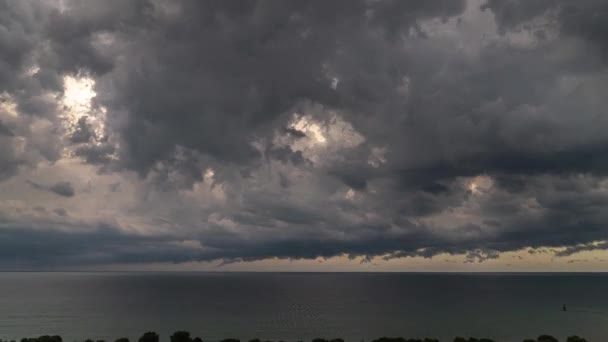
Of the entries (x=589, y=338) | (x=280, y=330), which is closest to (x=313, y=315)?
(x=280, y=330)

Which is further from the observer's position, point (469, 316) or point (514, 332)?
point (469, 316)

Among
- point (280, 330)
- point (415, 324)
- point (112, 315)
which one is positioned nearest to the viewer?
point (280, 330)

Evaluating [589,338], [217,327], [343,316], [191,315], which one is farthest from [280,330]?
[589,338]

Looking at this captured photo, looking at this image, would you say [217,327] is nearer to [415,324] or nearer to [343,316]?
[343,316]

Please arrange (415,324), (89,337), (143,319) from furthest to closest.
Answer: (143,319) < (415,324) < (89,337)

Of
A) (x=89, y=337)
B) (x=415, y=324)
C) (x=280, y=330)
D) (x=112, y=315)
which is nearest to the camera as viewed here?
(x=89, y=337)

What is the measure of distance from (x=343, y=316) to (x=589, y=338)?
284 feet

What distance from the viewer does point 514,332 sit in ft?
470

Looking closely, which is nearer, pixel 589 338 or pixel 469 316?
pixel 589 338

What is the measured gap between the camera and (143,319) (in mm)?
177375

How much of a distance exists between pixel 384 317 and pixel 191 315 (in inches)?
3195

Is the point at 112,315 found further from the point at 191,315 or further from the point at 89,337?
the point at 89,337

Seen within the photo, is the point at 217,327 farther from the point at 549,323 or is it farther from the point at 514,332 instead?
the point at 549,323

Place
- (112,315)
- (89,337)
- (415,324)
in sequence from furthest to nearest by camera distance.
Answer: (112,315), (415,324), (89,337)
